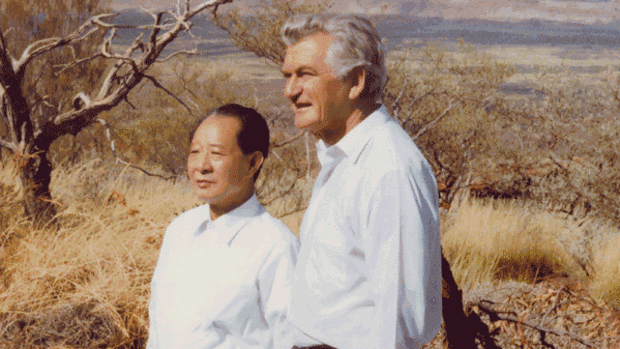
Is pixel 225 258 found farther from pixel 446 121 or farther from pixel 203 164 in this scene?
pixel 446 121

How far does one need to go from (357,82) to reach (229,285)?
0.68 m

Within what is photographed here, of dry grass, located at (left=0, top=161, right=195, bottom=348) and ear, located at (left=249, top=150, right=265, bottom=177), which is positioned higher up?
ear, located at (left=249, top=150, right=265, bottom=177)

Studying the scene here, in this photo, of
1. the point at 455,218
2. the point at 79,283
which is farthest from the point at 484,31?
the point at 79,283

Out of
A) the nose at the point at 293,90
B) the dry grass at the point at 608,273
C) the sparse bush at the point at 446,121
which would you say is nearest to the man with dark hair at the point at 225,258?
the nose at the point at 293,90

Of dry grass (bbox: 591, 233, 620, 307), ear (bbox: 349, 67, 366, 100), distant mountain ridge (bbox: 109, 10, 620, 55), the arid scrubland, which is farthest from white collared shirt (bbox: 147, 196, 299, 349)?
distant mountain ridge (bbox: 109, 10, 620, 55)

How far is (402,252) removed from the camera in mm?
1477

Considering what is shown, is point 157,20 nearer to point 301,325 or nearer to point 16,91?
point 16,91

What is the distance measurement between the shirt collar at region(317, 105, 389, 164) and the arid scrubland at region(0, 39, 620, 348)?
5.62 feet

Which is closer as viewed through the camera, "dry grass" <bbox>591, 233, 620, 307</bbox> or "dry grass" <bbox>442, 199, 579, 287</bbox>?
"dry grass" <bbox>591, 233, 620, 307</bbox>

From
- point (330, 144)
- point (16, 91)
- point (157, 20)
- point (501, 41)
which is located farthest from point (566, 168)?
point (501, 41)

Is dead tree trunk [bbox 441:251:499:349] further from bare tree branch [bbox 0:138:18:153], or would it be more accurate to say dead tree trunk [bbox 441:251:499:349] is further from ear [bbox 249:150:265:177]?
bare tree branch [bbox 0:138:18:153]

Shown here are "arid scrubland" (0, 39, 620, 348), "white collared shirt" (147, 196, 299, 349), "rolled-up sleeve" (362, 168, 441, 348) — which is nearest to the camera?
"rolled-up sleeve" (362, 168, 441, 348)

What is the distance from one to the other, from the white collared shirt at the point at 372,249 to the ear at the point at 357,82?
7 centimetres

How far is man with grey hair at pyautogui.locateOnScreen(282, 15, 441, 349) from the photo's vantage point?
1.49 metres
